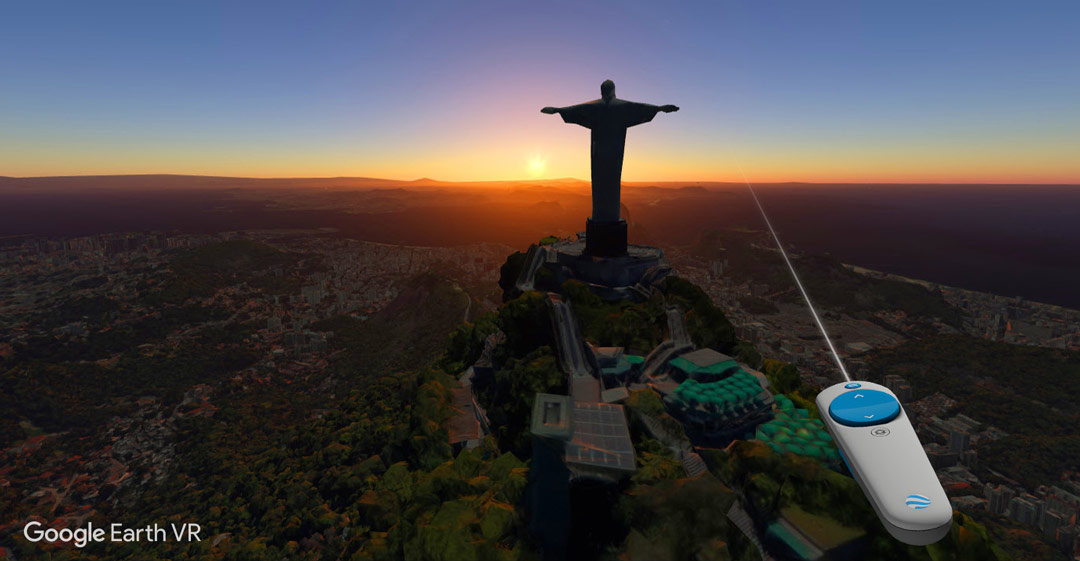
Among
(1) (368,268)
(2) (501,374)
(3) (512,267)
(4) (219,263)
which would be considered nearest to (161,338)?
(4) (219,263)

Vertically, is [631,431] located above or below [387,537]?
above

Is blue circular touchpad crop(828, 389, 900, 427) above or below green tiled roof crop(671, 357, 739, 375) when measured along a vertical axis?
above

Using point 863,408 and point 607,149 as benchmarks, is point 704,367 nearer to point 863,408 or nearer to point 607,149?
point 863,408

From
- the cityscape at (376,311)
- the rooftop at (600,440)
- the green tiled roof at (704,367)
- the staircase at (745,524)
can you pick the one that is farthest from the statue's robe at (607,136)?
the staircase at (745,524)

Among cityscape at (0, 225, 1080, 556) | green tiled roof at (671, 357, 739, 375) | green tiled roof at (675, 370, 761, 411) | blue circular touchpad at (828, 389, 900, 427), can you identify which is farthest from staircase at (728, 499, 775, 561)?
blue circular touchpad at (828, 389, 900, 427)

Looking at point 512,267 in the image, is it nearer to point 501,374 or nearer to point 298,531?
point 501,374

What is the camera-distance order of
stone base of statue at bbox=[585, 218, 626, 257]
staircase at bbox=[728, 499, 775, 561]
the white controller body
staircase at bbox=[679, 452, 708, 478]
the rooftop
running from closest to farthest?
the white controller body, the rooftop, staircase at bbox=[728, 499, 775, 561], staircase at bbox=[679, 452, 708, 478], stone base of statue at bbox=[585, 218, 626, 257]

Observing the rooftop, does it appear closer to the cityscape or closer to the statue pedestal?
the cityscape
